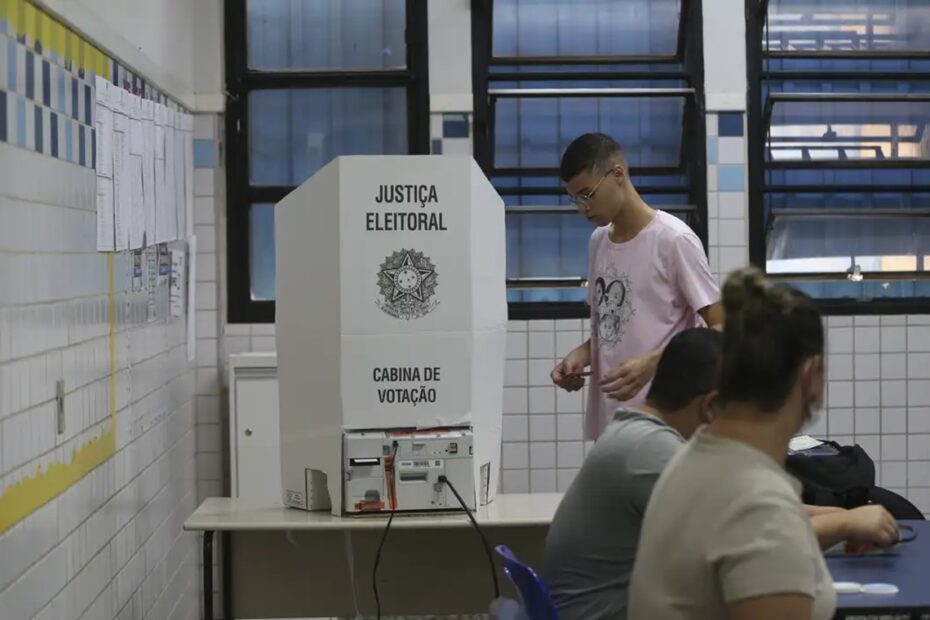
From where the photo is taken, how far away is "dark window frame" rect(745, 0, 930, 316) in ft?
17.7

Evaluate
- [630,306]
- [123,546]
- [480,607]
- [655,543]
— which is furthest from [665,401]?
[123,546]

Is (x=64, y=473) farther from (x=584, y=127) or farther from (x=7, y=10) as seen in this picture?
(x=584, y=127)

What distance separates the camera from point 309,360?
11.0ft

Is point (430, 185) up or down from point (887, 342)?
up

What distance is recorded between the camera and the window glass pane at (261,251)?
5.42 metres

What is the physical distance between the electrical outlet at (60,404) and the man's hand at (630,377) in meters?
1.29

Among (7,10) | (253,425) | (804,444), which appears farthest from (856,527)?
(253,425)

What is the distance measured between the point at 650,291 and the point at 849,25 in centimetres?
271

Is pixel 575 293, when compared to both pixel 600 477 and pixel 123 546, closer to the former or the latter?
pixel 123 546

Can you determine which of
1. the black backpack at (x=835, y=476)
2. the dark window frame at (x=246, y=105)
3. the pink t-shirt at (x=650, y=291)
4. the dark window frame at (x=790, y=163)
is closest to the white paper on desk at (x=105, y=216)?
the pink t-shirt at (x=650, y=291)

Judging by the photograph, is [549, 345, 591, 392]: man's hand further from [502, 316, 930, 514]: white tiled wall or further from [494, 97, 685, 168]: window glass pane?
[494, 97, 685, 168]: window glass pane

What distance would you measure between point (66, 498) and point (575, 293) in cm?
279

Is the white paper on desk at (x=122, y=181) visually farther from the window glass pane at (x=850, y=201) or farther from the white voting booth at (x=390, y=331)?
the window glass pane at (x=850, y=201)

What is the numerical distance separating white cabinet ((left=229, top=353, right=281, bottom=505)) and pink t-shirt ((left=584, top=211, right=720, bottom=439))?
1936 mm
